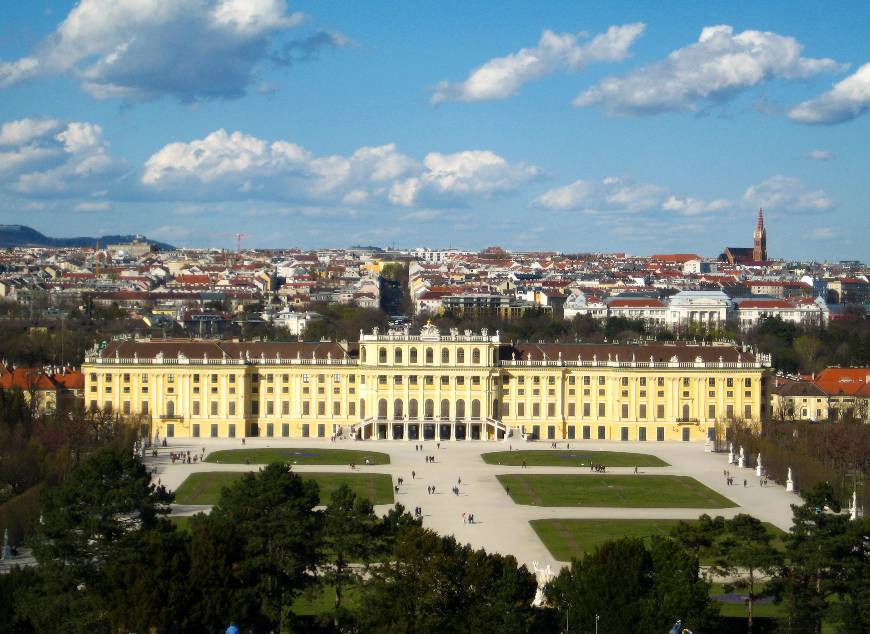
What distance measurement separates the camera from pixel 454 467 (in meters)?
73.4

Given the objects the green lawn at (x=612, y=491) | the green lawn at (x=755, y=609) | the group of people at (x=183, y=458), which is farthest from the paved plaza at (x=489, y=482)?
the green lawn at (x=755, y=609)

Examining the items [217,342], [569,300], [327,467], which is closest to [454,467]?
[327,467]

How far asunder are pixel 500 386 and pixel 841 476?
26.5 m

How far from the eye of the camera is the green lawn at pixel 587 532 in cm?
5122

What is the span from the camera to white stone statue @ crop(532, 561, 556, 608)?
4084 centimetres

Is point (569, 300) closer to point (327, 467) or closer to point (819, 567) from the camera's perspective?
point (327, 467)

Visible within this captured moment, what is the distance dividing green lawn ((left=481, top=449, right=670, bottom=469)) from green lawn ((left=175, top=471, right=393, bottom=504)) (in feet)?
28.8

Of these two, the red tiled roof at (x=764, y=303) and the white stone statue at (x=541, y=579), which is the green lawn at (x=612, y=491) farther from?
the red tiled roof at (x=764, y=303)

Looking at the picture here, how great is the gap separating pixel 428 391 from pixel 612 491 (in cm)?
2409

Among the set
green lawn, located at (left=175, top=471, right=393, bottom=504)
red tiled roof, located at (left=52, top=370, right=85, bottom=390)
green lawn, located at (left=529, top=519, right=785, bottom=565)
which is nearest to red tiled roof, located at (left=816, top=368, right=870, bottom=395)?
green lawn, located at (left=175, top=471, right=393, bottom=504)

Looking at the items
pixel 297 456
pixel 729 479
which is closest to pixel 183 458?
pixel 297 456

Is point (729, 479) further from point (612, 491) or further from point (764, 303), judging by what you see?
point (764, 303)

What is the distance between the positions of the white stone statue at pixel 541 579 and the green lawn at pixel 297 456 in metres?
29.8

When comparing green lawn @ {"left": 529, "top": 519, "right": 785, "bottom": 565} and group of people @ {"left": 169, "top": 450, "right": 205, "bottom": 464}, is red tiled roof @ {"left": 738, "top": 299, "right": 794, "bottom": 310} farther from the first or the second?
green lawn @ {"left": 529, "top": 519, "right": 785, "bottom": 565}
